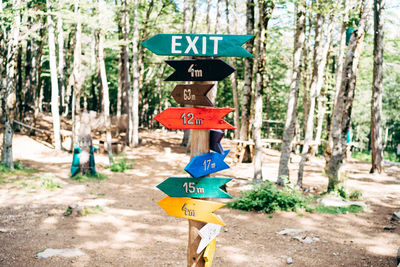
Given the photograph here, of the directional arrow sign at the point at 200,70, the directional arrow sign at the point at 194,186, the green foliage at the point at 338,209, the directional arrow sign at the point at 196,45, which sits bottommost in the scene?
the green foliage at the point at 338,209

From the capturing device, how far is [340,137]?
354 inches

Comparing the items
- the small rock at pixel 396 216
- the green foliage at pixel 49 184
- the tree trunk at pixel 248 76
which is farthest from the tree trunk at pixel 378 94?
the green foliage at pixel 49 184

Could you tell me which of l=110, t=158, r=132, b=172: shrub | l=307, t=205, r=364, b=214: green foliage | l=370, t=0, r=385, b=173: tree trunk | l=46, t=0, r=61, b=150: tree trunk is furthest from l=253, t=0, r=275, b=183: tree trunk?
l=46, t=0, r=61, b=150: tree trunk

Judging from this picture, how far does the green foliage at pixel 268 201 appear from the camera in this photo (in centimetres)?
773

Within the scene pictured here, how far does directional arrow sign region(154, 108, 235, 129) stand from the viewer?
2.95 metres

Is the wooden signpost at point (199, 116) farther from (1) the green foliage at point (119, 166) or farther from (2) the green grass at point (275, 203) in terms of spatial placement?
(1) the green foliage at point (119, 166)

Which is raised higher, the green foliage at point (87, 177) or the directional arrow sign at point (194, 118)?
the directional arrow sign at point (194, 118)

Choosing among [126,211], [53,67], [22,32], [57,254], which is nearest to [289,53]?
[53,67]

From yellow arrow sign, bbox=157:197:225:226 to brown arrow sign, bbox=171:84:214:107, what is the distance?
0.92 m

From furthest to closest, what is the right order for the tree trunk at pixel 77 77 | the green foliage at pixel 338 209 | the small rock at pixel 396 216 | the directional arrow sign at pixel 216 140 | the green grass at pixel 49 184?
the tree trunk at pixel 77 77
the green grass at pixel 49 184
the green foliage at pixel 338 209
the small rock at pixel 396 216
the directional arrow sign at pixel 216 140

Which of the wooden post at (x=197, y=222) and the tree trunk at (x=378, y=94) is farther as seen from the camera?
the tree trunk at (x=378, y=94)

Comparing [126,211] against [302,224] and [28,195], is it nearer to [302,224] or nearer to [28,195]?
[28,195]

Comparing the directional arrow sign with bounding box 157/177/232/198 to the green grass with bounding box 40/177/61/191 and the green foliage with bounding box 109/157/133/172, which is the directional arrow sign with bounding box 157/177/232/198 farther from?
the green foliage with bounding box 109/157/133/172

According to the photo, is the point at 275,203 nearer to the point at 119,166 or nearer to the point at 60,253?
the point at 60,253
